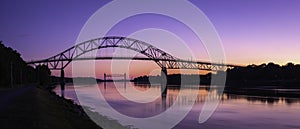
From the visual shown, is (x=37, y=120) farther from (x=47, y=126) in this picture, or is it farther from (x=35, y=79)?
(x=35, y=79)

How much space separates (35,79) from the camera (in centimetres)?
14950

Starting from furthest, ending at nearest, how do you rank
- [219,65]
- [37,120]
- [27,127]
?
[219,65] < [37,120] < [27,127]

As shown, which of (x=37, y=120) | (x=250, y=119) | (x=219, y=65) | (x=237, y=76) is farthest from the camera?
(x=219, y=65)

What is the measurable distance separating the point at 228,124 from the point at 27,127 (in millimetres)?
16329

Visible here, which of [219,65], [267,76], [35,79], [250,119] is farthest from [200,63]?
[250,119]

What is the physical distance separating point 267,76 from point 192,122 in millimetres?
158522

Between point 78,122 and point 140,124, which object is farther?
point 140,124

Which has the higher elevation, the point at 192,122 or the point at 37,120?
the point at 37,120

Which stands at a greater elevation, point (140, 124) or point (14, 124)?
point (14, 124)

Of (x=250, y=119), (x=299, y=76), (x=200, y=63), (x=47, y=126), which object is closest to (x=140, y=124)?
(x=250, y=119)

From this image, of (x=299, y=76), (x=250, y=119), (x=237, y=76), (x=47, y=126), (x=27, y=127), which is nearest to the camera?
(x=27, y=127)

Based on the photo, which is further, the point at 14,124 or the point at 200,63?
the point at 200,63

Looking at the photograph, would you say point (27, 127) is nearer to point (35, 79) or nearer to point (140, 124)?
point (140, 124)

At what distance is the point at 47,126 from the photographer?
1509 cm
